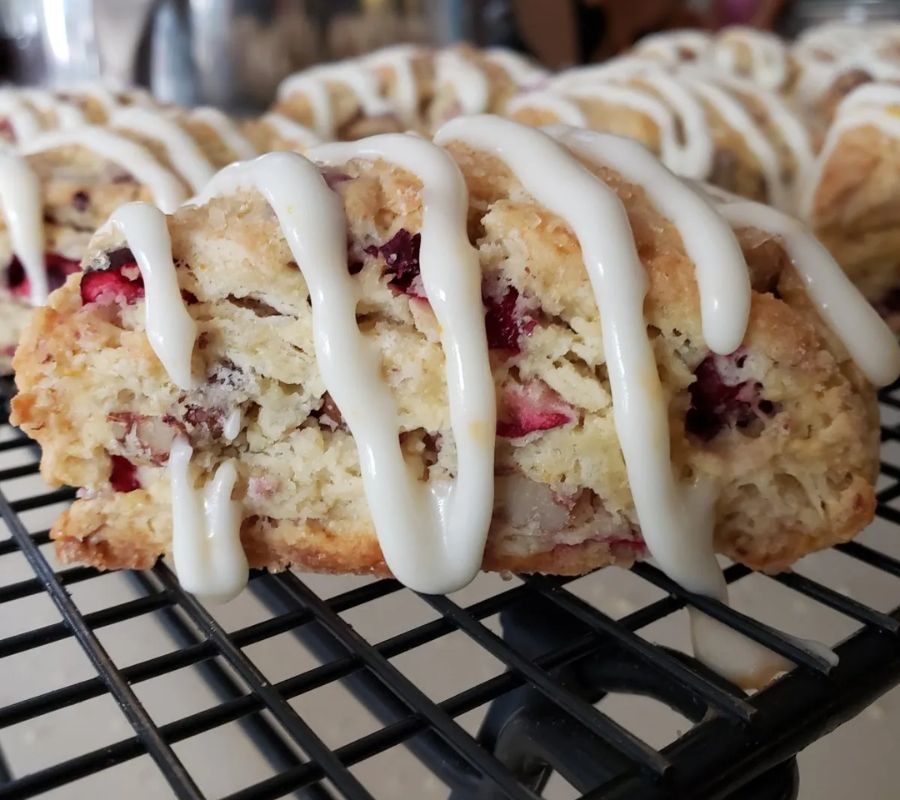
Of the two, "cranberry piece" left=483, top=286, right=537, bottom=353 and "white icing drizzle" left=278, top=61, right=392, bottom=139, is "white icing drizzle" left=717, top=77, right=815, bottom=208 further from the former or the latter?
→ "cranberry piece" left=483, top=286, right=537, bottom=353

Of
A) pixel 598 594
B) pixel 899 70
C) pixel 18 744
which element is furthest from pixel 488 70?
pixel 18 744

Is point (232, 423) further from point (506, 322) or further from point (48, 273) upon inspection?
point (48, 273)

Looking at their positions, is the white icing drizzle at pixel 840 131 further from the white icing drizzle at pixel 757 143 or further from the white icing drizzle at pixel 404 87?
the white icing drizzle at pixel 404 87

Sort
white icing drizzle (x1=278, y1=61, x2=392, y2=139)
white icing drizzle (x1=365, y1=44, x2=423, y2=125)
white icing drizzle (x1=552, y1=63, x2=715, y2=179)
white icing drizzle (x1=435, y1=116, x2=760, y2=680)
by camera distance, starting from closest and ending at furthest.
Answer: white icing drizzle (x1=435, y1=116, x2=760, y2=680) → white icing drizzle (x1=552, y1=63, x2=715, y2=179) → white icing drizzle (x1=278, y1=61, x2=392, y2=139) → white icing drizzle (x1=365, y1=44, x2=423, y2=125)

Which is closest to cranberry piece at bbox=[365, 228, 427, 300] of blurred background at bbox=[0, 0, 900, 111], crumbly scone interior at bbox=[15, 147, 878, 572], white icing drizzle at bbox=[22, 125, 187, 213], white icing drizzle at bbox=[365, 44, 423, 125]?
crumbly scone interior at bbox=[15, 147, 878, 572]

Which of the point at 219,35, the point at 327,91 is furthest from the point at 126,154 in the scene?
the point at 219,35

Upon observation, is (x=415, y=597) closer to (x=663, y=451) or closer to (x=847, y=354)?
(x=663, y=451)
